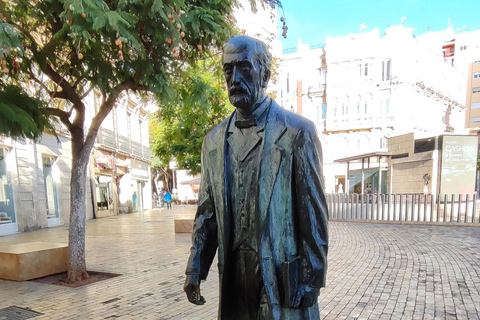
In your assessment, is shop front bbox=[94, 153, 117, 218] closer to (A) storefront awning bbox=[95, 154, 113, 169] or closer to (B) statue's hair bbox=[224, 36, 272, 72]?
(A) storefront awning bbox=[95, 154, 113, 169]

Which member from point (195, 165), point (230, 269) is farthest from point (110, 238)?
point (230, 269)

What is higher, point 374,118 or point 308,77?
point 308,77

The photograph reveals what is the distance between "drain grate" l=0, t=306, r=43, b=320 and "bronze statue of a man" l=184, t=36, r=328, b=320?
12.8 feet

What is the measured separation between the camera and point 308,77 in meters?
35.8

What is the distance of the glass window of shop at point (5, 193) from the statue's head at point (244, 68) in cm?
1341

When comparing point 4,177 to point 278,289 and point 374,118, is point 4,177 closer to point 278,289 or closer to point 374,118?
point 278,289

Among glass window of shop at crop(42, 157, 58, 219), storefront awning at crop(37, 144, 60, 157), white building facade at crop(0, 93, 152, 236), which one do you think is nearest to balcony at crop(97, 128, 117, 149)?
white building facade at crop(0, 93, 152, 236)

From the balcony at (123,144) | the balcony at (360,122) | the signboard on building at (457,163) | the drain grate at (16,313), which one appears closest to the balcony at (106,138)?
the balcony at (123,144)

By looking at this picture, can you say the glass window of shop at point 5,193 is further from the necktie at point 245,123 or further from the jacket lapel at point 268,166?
the jacket lapel at point 268,166

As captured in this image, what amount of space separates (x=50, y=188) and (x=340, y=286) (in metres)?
14.3

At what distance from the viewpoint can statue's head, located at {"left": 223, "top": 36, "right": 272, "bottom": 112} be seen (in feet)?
4.88

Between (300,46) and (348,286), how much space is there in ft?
117

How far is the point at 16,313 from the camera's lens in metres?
4.33

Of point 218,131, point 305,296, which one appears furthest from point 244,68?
point 305,296
